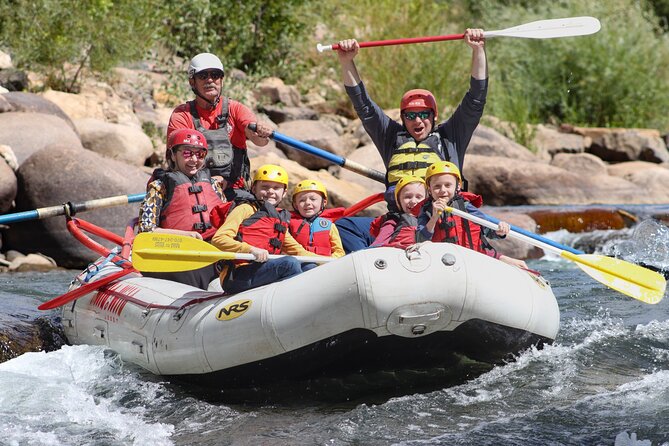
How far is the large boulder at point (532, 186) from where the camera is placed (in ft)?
40.0

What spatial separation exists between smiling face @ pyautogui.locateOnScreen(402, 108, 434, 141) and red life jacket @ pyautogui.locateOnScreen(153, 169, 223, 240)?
123 centimetres

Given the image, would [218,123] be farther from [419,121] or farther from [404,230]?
[404,230]

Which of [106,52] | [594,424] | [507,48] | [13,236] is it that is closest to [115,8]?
[106,52]

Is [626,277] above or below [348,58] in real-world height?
below

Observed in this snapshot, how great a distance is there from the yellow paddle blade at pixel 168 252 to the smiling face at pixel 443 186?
114 centimetres

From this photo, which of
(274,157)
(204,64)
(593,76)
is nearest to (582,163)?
(593,76)

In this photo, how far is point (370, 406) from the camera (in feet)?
14.6

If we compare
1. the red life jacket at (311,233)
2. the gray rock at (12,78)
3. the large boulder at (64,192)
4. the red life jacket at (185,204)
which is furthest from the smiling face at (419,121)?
the gray rock at (12,78)

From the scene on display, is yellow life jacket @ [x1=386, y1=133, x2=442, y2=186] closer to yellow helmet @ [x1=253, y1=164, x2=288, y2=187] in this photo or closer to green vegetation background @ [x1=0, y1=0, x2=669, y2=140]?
yellow helmet @ [x1=253, y1=164, x2=288, y2=187]

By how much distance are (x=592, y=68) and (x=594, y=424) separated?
508 inches

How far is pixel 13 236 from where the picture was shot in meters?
8.97

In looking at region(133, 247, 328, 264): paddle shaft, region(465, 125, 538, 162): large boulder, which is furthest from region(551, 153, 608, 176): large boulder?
region(133, 247, 328, 264): paddle shaft

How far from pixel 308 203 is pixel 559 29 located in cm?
208

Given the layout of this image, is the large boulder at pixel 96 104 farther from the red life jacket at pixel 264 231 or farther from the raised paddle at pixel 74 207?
the red life jacket at pixel 264 231
